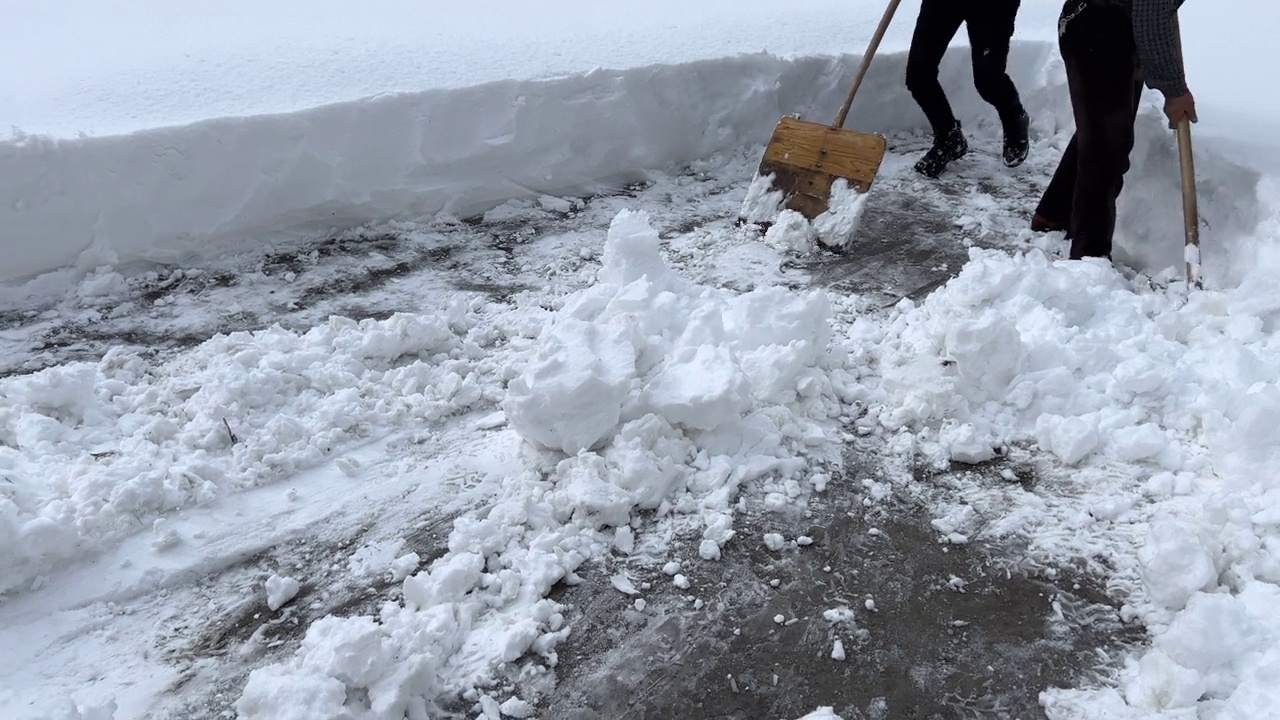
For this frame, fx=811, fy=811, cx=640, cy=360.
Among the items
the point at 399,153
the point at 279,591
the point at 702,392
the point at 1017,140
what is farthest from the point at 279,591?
the point at 1017,140

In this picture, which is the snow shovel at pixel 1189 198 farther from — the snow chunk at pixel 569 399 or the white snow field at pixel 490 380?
the snow chunk at pixel 569 399

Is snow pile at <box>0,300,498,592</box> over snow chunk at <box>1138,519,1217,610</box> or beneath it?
over

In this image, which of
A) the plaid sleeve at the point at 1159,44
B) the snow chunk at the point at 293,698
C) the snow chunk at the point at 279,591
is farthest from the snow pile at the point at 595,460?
→ the plaid sleeve at the point at 1159,44

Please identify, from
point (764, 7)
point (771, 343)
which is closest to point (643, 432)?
point (771, 343)

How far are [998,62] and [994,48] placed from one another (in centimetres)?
9

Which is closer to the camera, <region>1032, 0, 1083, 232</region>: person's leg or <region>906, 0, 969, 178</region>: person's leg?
<region>1032, 0, 1083, 232</region>: person's leg

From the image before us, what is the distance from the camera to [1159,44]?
109 inches

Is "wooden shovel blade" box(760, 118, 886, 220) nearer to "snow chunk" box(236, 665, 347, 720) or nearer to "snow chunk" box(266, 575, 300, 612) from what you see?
"snow chunk" box(266, 575, 300, 612)

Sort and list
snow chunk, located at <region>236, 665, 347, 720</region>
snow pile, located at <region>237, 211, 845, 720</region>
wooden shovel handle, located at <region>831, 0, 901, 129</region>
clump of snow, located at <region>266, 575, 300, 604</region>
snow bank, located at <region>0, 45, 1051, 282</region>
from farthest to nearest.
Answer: wooden shovel handle, located at <region>831, 0, 901, 129</region> → snow bank, located at <region>0, 45, 1051, 282</region> → clump of snow, located at <region>266, 575, 300, 604</region> → snow pile, located at <region>237, 211, 845, 720</region> → snow chunk, located at <region>236, 665, 347, 720</region>

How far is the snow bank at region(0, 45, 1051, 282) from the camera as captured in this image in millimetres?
3152

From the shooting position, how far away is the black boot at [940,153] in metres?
4.27

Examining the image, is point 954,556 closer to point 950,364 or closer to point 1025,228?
point 950,364

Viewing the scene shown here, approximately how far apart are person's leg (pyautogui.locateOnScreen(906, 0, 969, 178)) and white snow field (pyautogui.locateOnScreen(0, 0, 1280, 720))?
7.8 inches

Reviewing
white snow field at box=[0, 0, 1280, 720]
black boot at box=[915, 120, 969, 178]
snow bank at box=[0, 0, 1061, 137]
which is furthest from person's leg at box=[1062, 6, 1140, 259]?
snow bank at box=[0, 0, 1061, 137]
